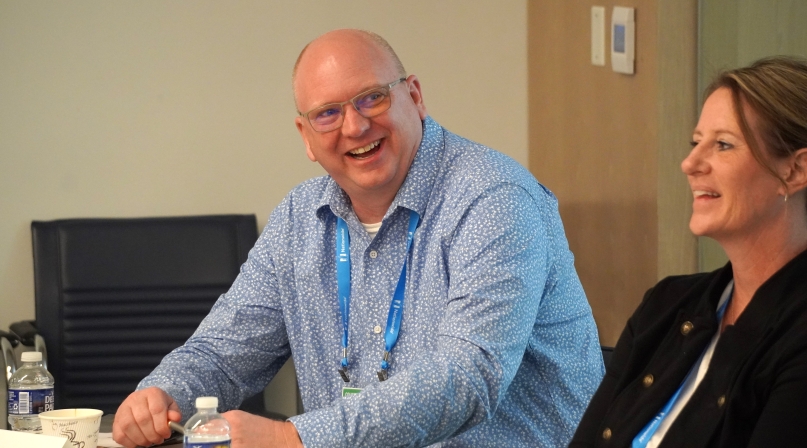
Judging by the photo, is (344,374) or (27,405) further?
(344,374)

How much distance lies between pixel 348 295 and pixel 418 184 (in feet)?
0.97

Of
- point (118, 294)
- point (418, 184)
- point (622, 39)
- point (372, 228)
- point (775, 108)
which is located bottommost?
point (118, 294)

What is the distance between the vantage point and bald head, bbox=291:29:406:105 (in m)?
2.04

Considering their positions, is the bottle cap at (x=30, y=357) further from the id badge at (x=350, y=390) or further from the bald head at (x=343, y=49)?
the bald head at (x=343, y=49)

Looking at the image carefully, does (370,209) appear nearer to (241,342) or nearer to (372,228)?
(372,228)

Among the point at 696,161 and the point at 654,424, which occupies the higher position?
the point at 696,161

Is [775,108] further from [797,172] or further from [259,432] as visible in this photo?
[259,432]

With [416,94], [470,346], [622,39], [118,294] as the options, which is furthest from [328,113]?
[118,294]

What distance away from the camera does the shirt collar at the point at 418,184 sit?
2.00 m

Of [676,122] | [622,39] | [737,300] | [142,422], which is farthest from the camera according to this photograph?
[622,39]

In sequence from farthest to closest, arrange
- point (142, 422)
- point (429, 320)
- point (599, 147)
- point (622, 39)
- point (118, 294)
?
point (118, 294) → point (599, 147) → point (622, 39) → point (429, 320) → point (142, 422)

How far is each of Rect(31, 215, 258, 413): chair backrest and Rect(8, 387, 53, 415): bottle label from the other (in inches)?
60.6

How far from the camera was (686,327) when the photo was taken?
1.63 metres

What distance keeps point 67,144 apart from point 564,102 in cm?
190
